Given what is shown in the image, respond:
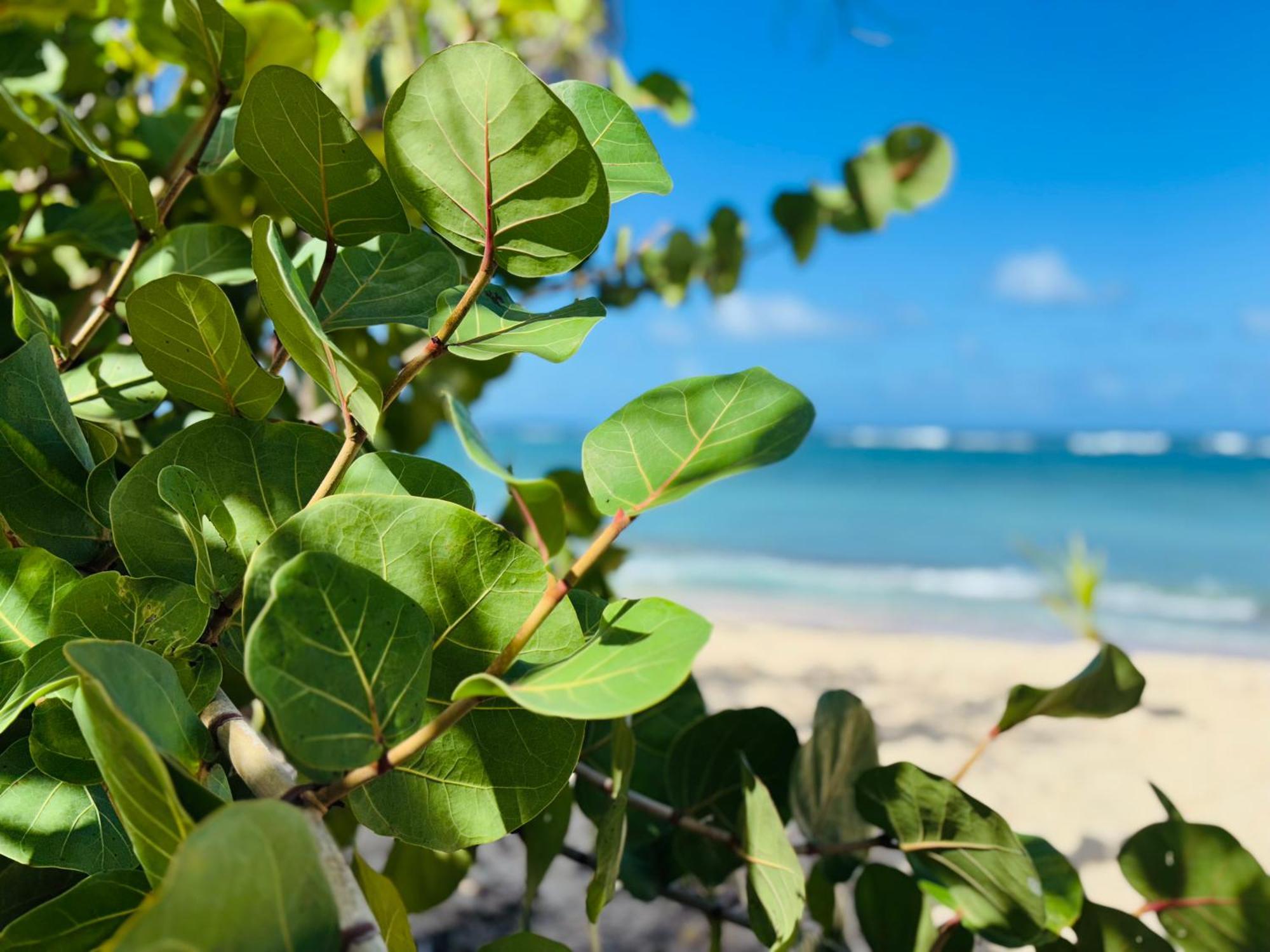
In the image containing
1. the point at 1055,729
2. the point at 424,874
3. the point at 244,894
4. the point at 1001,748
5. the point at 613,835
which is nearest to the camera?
the point at 244,894

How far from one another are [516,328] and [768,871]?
0.93ft

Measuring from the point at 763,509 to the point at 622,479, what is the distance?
54.8 feet

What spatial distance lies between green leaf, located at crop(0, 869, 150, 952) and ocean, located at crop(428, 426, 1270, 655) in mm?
241

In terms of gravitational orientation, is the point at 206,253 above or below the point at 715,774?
above

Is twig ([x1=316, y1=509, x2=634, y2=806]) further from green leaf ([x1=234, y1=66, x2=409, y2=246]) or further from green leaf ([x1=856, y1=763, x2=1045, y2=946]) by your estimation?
green leaf ([x1=856, y1=763, x2=1045, y2=946])

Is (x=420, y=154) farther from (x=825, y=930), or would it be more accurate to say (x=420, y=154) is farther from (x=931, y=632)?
(x=931, y=632)

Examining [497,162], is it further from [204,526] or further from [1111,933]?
[1111,933]

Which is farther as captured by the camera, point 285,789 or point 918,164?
point 918,164

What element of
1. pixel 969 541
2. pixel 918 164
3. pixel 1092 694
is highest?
pixel 918 164

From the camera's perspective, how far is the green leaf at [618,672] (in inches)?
8.1

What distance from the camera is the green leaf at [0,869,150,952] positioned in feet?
0.79

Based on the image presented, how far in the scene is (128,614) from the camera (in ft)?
0.97

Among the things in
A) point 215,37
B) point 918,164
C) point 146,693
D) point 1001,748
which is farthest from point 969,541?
point 146,693

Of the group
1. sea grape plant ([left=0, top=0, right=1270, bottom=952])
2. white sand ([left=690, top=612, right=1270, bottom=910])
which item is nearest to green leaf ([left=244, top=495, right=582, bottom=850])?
sea grape plant ([left=0, top=0, right=1270, bottom=952])
